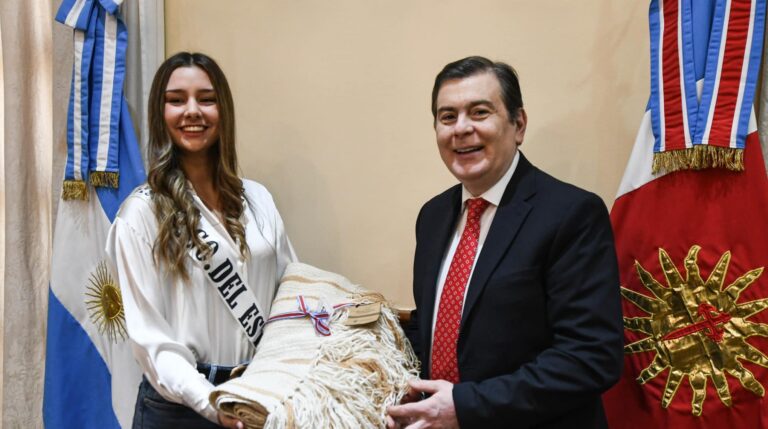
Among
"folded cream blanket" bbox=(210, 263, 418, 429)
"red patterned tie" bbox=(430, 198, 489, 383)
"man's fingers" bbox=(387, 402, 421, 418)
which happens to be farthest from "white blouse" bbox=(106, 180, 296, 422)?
"red patterned tie" bbox=(430, 198, 489, 383)

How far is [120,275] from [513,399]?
94cm

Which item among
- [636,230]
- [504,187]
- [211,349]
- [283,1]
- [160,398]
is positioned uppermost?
[283,1]

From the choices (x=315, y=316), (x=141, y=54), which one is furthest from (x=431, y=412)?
(x=141, y=54)

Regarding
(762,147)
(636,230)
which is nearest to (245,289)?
(636,230)

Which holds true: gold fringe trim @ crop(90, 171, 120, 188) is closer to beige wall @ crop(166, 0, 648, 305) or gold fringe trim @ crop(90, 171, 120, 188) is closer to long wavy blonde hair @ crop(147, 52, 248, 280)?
beige wall @ crop(166, 0, 648, 305)

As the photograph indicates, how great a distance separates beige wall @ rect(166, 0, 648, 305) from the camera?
1.99 meters

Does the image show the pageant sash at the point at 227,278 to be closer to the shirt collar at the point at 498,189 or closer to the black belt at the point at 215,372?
the black belt at the point at 215,372

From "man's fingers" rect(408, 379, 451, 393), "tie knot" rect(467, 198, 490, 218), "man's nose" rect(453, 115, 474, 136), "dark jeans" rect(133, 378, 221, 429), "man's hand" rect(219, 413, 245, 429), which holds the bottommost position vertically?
"dark jeans" rect(133, 378, 221, 429)

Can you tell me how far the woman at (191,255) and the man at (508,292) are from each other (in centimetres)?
46

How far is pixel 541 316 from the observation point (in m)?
1.46

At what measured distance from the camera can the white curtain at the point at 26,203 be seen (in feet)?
8.05

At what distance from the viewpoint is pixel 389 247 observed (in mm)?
2273

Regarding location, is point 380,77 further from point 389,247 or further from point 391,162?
point 389,247

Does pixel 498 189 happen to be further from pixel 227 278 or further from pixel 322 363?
pixel 227 278
